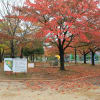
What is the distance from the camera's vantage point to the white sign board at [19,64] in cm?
1316

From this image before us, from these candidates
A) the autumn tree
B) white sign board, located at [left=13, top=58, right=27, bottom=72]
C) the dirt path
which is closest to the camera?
the dirt path

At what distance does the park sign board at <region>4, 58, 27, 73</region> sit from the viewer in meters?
13.2

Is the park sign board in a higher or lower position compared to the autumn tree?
lower

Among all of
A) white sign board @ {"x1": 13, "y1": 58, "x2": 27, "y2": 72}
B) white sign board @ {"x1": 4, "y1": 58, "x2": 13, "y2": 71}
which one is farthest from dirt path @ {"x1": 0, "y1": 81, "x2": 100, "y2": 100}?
white sign board @ {"x1": 4, "y1": 58, "x2": 13, "y2": 71}

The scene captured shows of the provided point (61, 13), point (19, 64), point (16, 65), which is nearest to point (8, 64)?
point (16, 65)

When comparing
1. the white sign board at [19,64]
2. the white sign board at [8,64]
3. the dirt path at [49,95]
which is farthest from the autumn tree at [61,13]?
the dirt path at [49,95]

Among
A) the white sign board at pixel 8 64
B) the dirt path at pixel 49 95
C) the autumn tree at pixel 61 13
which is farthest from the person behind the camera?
the white sign board at pixel 8 64

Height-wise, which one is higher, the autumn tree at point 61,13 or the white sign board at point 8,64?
the autumn tree at point 61,13

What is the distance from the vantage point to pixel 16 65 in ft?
43.3

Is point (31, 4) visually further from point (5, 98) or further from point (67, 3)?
point (5, 98)

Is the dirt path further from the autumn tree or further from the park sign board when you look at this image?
the autumn tree

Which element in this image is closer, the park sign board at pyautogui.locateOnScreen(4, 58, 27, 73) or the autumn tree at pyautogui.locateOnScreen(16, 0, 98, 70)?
the autumn tree at pyautogui.locateOnScreen(16, 0, 98, 70)

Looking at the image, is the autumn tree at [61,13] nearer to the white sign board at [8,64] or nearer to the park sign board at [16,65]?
the park sign board at [16,65]

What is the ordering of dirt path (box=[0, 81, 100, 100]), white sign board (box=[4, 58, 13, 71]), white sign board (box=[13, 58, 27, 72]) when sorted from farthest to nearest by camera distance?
white sign board (box=[4, 58, 13, 71]) < white sign board (box=[13, 58, 27, 72]) < dirt path (box=[0, 81, 100, 100])
